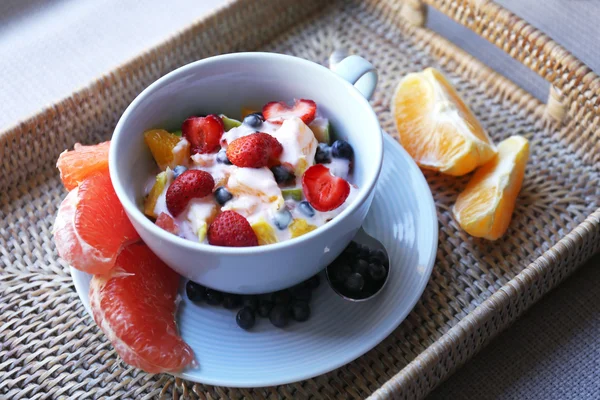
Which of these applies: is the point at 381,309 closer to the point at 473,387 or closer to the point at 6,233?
the point at 473,387

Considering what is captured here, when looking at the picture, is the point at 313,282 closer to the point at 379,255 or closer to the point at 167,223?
the point at 379,255

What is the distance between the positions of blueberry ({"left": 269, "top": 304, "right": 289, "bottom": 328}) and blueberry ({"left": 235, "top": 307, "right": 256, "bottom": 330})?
0.11 feet

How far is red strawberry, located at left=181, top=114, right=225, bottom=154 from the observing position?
1270mm

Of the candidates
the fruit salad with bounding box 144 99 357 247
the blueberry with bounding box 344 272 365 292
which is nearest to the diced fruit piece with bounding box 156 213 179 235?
the fruit salad with bounding box 144 99 357 247

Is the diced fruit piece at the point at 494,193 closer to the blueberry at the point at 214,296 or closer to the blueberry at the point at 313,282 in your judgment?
the blueberry at the point at 313,282

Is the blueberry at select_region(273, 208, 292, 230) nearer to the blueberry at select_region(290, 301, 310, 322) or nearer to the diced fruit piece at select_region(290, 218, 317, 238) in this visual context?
the diced fruit piece at select_region(290, 218, 317, 238)

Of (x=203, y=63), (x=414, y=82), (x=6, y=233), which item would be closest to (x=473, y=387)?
(x=414, y=82)

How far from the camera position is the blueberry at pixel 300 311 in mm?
1167

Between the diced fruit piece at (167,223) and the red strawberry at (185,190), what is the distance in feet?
0.07

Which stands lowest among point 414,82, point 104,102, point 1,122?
point 1,122

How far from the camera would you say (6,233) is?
139 centimetres

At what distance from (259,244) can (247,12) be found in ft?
2.62

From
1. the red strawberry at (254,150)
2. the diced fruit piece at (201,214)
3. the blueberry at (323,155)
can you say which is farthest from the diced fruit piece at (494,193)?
the diced fruit piece at (201,214)

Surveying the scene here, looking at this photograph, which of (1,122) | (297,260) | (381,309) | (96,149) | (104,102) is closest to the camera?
(297,260)
